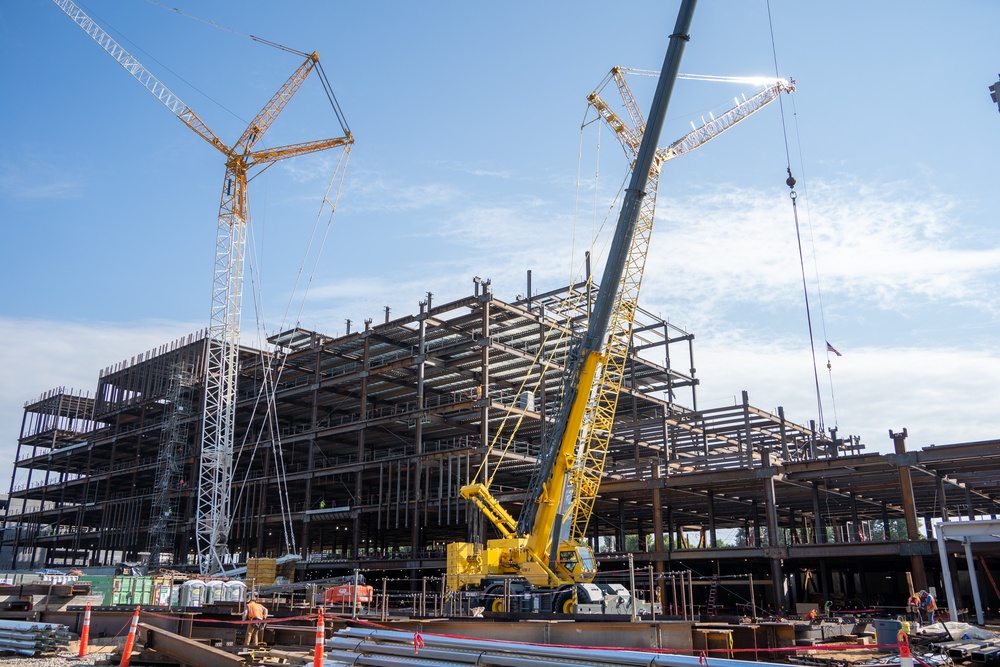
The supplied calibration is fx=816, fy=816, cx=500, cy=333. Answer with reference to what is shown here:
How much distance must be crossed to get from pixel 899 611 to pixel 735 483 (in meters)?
11.0

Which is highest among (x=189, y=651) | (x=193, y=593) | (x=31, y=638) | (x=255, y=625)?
(x=193, y=593)

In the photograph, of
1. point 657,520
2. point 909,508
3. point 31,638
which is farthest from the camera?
point 657,520

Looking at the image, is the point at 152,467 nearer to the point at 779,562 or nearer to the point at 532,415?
the point at 532,415

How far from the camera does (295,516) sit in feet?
215

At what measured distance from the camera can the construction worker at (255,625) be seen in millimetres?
21938

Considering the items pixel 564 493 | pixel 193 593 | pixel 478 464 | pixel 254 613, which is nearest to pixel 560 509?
pixel 564 493

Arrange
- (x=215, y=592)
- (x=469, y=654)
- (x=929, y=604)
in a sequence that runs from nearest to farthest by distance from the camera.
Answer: (x=469, y=654) < (x=929, y=604) < (x=215, y=592)

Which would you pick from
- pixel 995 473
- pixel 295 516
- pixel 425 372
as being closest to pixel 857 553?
pixel 995 473

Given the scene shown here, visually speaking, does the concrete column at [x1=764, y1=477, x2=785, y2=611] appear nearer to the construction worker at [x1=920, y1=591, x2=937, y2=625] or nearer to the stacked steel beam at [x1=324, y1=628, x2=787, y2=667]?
the construction worker at [x1=920, y1=591, x2=937, y2=625]

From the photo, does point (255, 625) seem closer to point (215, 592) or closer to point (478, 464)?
point (215, 592)

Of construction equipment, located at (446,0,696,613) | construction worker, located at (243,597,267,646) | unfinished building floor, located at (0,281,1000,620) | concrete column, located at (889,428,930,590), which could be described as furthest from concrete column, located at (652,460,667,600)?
construction worker, located at (243,597,267,646)

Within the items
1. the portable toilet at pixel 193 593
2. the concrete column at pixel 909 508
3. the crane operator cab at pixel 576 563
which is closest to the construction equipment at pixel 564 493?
the crane operator cab at pixel 576 563

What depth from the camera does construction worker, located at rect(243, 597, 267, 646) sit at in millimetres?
21938

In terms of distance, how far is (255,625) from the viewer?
22234mm
